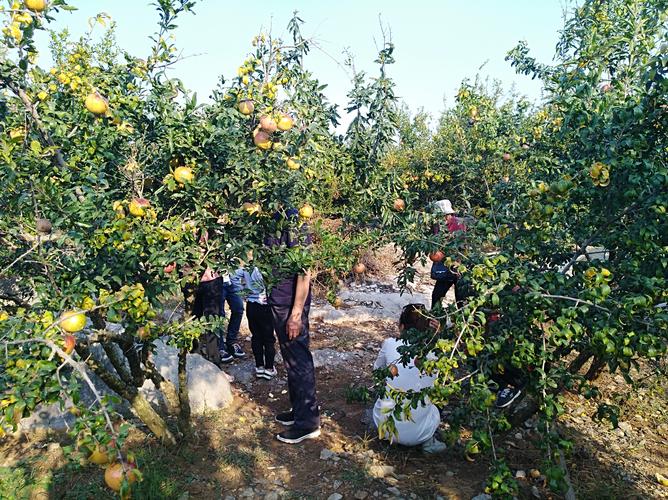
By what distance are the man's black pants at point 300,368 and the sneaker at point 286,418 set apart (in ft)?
0.94

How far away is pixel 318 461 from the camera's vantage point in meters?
3.27

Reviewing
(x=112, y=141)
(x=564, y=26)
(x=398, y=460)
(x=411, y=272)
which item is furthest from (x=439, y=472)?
(x=564, y=26)

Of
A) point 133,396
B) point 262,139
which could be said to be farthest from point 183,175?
point 133,396

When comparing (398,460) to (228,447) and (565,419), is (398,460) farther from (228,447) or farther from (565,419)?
(565,419)

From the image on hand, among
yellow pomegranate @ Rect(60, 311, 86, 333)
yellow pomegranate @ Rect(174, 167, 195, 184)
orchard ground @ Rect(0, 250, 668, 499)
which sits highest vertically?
yellow pomegranate @ Rect(174, 167, 195, 184)

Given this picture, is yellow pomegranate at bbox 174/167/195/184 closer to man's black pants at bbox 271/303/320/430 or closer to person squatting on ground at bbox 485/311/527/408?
man's black pants at bbox 271/303/320/430

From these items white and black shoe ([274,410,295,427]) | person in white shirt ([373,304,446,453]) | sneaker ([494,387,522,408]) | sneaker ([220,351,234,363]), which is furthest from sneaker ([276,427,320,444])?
sneaker ([220,351,234,363])

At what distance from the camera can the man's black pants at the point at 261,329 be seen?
14.9 ft

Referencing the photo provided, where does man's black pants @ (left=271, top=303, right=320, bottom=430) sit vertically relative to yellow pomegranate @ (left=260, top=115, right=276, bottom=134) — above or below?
below

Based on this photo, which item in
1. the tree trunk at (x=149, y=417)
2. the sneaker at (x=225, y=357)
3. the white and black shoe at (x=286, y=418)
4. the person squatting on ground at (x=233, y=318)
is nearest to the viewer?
the tree trunk at (x=149, y=417)

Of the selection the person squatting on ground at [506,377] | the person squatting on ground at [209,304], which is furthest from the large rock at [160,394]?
the person squatting on ground at [506,377]

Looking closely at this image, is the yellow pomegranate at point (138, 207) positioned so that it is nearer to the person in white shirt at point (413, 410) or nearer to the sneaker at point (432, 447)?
the person in white shirt at point (413, 410)

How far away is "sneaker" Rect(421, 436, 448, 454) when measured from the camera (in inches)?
131

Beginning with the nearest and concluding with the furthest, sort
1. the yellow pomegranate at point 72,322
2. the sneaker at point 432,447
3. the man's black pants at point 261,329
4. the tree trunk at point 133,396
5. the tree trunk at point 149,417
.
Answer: the yellow pomegranate at point 72,322, the tree trunk at point 133,396, the tree trunk at point 149,417, the sneaker at point 432,447, the man's black pants at point 261,329
